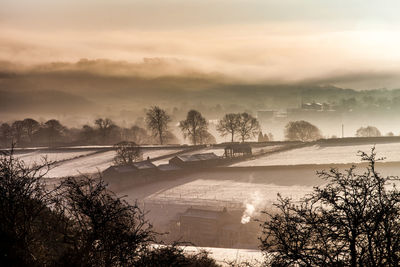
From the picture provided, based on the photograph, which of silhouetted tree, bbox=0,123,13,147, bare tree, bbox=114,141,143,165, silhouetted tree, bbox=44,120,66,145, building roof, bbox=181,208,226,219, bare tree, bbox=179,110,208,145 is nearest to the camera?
building roof, bbox=181,208,226,219

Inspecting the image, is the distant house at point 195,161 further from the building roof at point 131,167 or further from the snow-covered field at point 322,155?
the building roof at point 131,167

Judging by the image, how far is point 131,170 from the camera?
60.2 metres

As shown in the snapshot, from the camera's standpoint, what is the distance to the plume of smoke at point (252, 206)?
38678 millimetres

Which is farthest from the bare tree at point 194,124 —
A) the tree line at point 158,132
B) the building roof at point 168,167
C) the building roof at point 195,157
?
the building roof at point 168,167

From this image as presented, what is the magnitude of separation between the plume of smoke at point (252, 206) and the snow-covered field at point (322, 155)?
18437 millimetres

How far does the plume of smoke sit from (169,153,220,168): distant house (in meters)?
20.0

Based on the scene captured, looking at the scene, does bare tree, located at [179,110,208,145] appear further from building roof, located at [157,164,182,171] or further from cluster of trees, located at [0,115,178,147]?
building roof, located at [157,164,182,171]

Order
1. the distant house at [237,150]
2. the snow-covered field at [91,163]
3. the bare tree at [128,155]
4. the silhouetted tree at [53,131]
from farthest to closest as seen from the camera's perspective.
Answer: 1. the silhouetted tree at [53,131]
2. the distant house at [237,150]
3. the bare tree at [128,155]
4. the snow-covered field at [91,163]

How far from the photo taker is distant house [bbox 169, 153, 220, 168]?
66.7m

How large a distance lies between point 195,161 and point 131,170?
11888 millimetres

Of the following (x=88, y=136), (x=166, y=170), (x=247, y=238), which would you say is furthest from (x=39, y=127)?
(x=247, y=238)

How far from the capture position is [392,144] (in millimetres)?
74438

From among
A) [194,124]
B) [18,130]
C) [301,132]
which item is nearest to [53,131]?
[18,130]

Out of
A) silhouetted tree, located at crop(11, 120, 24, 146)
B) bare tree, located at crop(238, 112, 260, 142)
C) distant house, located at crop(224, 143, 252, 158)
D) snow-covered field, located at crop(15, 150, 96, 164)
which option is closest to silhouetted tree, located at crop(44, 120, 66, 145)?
Answer: silhouetted tree, located at crop(11, 120, 24, 146)
